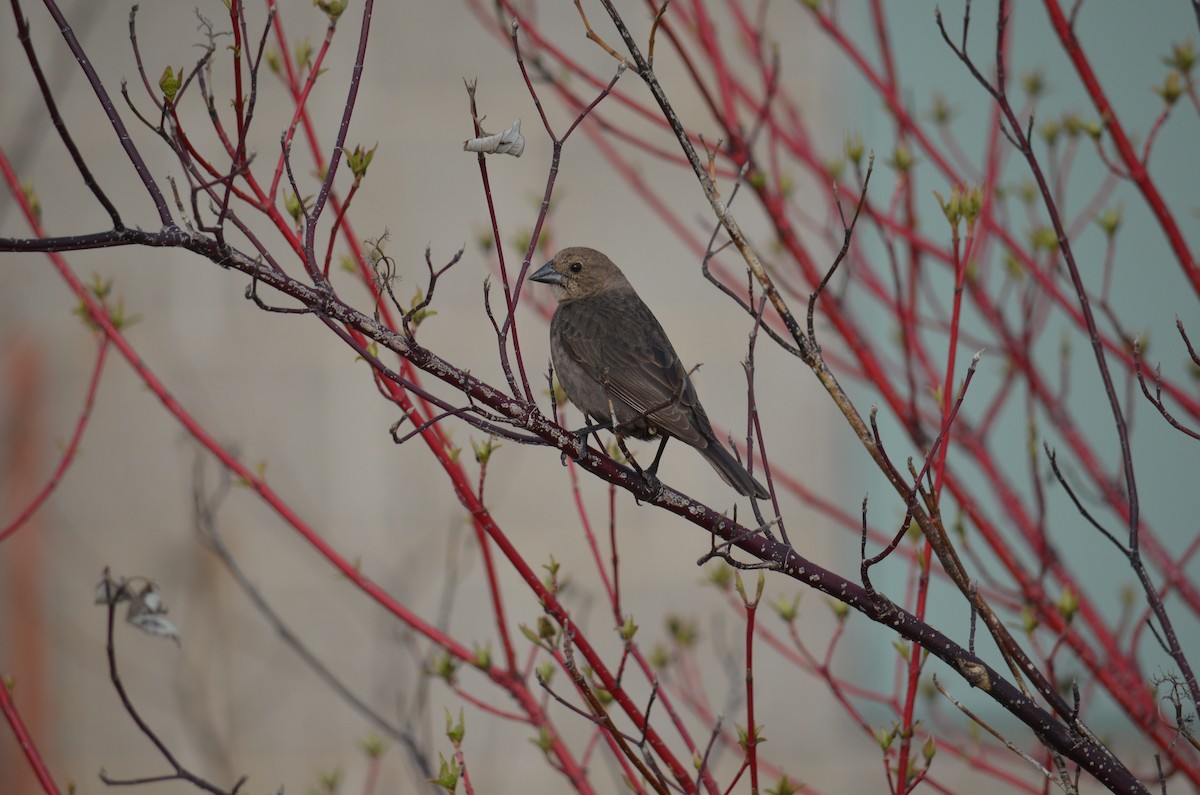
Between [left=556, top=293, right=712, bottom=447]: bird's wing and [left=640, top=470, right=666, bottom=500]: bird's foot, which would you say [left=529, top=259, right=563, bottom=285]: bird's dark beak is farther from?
[left=640, top=470, right=666, bottom=500]: bird's foot

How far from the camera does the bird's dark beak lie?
4.06 meters

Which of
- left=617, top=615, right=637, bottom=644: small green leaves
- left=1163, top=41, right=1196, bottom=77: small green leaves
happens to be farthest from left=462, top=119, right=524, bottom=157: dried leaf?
left=1163, top=41, right=1196, bottom=77: small green leaves

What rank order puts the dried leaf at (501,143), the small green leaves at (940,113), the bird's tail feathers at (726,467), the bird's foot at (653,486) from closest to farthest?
the dried leaf at (501,143)
the bird's foot at (653,486)
the bird's tail feathers at (726,467)
the small green leaves at (940,113)

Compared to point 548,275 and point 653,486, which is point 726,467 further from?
point 548,275

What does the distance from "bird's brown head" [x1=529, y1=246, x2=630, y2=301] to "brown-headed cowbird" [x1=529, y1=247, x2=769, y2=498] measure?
0.13 metres

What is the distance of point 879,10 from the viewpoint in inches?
117

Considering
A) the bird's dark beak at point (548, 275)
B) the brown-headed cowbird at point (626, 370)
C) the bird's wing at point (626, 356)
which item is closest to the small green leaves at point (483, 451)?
the brown-headed cowbird at point (626, 370)

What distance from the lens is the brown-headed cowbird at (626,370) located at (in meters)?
3.30

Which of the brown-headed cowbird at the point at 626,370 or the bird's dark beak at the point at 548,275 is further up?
the bird's dark beak at the point at 548,275

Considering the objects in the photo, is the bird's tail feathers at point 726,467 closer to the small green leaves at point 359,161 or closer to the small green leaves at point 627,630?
the small green leaves at point 627,630

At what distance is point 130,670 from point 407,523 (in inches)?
58.5

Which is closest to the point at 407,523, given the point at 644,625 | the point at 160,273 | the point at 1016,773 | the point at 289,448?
the point at 289,448

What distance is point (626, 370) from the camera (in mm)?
3680

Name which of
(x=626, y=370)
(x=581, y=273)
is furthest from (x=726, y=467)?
(x=581, y=273)
